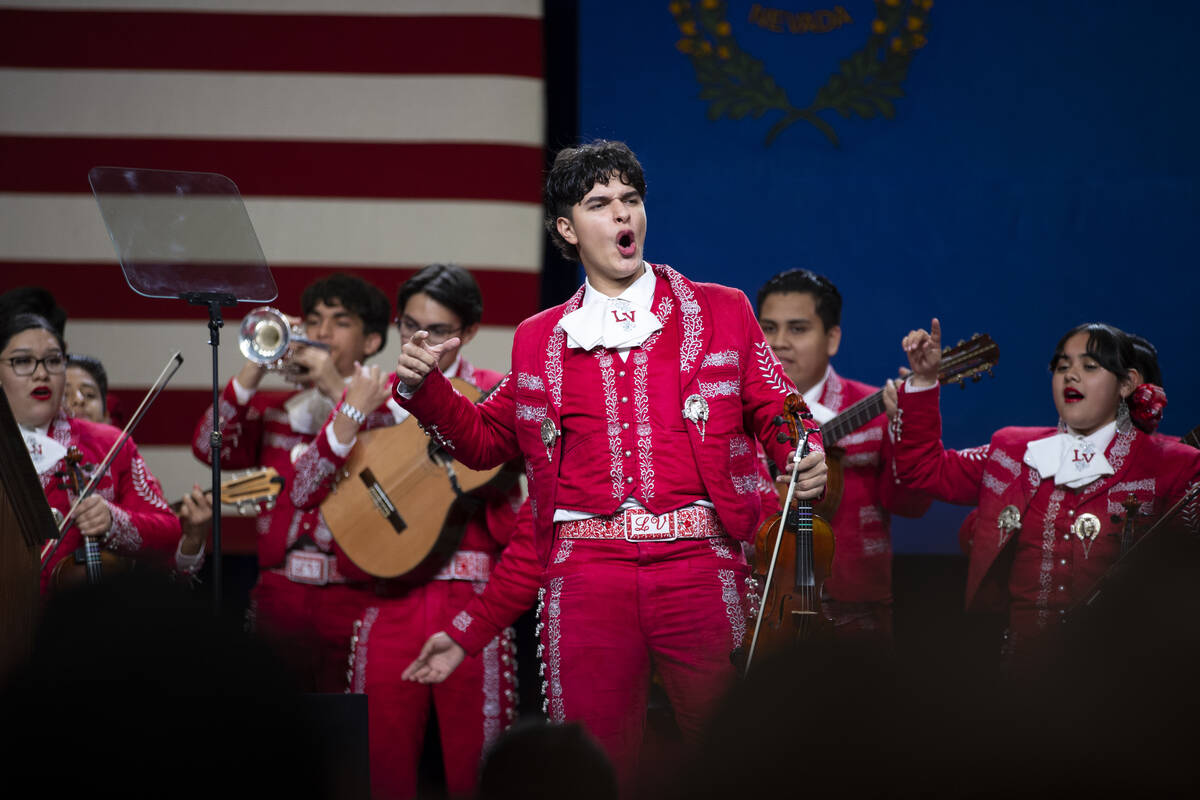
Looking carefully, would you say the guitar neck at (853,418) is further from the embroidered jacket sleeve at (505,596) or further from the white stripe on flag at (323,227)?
the white stripe on flag at (323,227)

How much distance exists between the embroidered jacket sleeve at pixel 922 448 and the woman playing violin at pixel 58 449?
88.5 inches

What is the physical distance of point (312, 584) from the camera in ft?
12.4

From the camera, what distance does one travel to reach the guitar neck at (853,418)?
3549mm

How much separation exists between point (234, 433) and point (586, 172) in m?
1.90

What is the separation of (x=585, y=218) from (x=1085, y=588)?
1.73 meters

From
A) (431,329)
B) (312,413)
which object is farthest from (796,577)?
(312,413)

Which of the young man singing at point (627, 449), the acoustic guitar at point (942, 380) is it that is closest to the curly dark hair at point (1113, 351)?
the acoustic guitar at point (942, 380)

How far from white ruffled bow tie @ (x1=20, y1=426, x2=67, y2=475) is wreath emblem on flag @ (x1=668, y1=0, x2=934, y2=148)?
8.85 ft

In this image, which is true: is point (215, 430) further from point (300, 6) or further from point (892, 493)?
point (300, 6)

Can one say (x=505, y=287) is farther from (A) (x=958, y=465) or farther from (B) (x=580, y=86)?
(A) (x=958, y=465)

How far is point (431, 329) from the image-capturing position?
3.66 metres

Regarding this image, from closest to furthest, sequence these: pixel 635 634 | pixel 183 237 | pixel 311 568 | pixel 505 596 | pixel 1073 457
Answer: pixel 635 634 → pixel 505 596 → pixel 183 237 → pixel 1073 457 → pixel 311 568

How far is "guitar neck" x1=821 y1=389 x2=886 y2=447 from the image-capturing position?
3.55 metres

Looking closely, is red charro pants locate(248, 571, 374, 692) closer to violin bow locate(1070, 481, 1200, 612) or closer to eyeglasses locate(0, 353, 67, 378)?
eyeglasses locate(0, 353, 67, 378)
